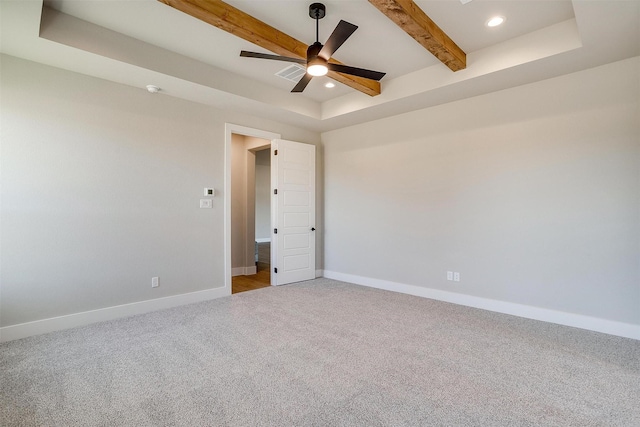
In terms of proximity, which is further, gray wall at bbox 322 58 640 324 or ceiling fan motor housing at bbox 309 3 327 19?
gray wall at bbox 322 58 640 324

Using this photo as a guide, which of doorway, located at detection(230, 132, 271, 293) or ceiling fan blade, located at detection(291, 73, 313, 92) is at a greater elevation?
ceiling fan blade, located at detection(291, 73, 313, 92)

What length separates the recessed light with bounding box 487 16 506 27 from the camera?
9.13ft

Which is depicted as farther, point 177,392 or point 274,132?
point 274,132

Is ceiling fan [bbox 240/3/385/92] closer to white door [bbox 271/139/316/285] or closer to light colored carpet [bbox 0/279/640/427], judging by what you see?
white door [bbox 271/139/316/285]

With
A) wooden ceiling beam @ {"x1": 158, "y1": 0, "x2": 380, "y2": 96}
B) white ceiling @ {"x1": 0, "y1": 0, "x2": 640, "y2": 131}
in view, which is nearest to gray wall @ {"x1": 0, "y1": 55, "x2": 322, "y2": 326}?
white ceiling @ {"x1": 0, "y1": 0, "x2": 640, "y2": 131}

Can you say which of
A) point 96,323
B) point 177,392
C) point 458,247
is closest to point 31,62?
point 96,323

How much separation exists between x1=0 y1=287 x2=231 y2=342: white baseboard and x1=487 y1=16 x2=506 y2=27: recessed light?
4568 mm

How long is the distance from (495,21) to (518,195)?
6.41ft

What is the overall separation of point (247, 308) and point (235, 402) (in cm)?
195

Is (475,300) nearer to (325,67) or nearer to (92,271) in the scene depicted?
(325,67)

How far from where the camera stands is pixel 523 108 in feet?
11.7

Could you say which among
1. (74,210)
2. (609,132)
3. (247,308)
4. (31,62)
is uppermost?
(31,62)

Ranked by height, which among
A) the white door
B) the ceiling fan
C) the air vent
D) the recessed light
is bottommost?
the white door

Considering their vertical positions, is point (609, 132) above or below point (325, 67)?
below
